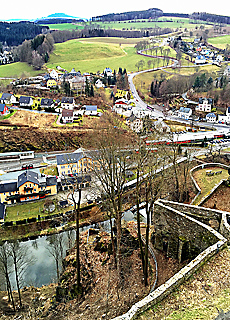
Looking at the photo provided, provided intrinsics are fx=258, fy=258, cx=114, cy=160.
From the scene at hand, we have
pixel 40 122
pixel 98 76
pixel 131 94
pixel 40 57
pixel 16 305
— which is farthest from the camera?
pixel 40 57

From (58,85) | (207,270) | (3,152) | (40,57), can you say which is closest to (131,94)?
(58,85)

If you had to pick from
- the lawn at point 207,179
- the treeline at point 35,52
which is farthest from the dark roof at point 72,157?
the treeline at point 35,52

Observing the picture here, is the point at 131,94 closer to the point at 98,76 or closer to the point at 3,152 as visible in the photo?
the point at 98,76

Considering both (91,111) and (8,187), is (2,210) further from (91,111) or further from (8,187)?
(91,111)

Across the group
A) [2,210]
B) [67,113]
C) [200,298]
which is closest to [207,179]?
[200,298]

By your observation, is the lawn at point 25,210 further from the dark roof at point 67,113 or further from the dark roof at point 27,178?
the dark roof at point 67,113

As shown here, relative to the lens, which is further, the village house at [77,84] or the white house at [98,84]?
the white house at [98,84]

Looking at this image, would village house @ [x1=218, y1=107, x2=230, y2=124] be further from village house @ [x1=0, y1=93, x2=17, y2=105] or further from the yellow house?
village house @ [x1=0, y1=93, x2=17, y2=105]
